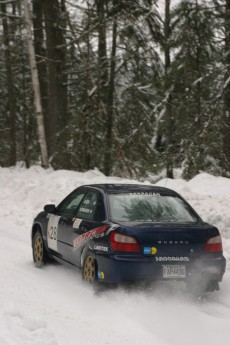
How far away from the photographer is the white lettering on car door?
8.53 metres

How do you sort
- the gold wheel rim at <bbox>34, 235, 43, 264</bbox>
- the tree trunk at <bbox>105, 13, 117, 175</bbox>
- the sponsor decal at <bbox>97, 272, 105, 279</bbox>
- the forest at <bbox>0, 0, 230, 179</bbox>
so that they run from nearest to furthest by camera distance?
1. the sponsor decal at <bbox>97, 272, 105, 279</bbox>
2. the gold wheel rim at <bbox>34, 235, 43, 264</bbox>
3. the forest at <bbox>0, 0, 230, 179</bbox>
4. the tree trunk at <bbox>105, 13, 117, 175</bbox>

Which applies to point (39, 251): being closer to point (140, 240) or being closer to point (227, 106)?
point (140, 240)

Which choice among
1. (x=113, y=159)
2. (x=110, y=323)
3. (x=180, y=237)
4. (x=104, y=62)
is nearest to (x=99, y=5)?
(x=104, y=62)

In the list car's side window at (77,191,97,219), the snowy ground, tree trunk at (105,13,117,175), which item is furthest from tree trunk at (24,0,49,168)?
car's side window at (77,191,97,219)

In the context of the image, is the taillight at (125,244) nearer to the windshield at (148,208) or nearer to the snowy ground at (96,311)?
the windshield at (148,208)

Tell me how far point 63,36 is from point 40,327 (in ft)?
54.6

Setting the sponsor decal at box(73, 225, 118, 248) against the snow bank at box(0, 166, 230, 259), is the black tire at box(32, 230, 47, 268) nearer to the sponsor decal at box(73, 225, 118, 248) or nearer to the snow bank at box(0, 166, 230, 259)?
the sponsor decal at box(73, 225, 118, 248)

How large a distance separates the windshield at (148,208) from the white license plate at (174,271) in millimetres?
695

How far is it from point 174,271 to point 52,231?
2641 millimetres

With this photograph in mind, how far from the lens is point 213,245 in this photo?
698 centimetres

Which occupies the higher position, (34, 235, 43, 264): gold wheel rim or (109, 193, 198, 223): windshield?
(109, 193, 198, 223): windshield

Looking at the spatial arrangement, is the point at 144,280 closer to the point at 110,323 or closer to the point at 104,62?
the point at 110,323

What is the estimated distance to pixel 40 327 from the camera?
5.34 metres

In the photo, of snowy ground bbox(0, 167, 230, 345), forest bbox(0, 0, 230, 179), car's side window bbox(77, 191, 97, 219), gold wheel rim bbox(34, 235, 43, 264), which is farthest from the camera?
forest bbox(0, 0, 230, 179)
